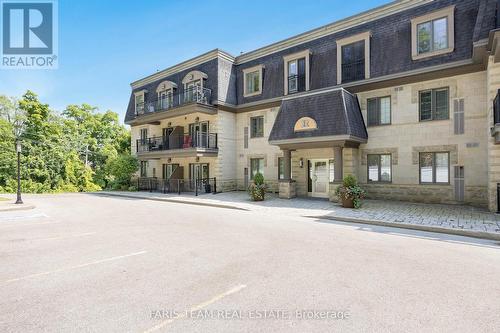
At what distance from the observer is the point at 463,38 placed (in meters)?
12.7

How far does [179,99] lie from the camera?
71.1 ft

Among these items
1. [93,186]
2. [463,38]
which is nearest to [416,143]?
[463,38]

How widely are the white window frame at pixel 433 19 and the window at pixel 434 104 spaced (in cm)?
178

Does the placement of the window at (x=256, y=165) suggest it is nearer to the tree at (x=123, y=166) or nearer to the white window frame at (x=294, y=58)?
the white window frame at (x=294, y=58)

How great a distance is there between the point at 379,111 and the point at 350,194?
5808 mm

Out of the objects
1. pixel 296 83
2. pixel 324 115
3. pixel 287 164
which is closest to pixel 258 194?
pixel 287 164

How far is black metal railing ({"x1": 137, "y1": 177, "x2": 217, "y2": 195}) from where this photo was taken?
20.6m

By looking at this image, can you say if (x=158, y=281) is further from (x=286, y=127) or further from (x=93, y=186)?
(x=93, y=186)

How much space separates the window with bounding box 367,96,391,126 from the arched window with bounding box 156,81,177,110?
581 inches

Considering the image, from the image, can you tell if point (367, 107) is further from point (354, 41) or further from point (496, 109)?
point (496, 109)

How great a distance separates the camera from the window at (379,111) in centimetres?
1506

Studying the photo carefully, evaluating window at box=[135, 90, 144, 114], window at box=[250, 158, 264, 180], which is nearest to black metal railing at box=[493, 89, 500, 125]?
window at box=[250, 158, 264, 180]

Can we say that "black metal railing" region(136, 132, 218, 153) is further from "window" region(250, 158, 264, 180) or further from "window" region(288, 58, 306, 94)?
"window" region(288, 58, 306, 94)

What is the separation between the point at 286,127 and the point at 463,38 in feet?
30.1
